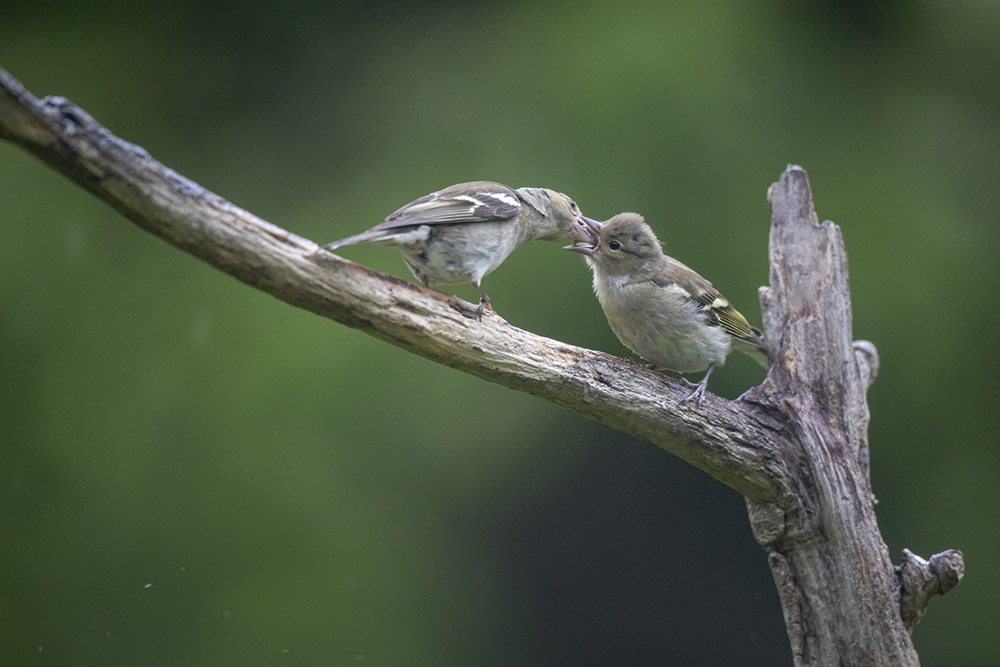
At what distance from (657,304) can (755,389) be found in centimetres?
58

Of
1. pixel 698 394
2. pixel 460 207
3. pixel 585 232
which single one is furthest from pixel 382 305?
pixel 585 232

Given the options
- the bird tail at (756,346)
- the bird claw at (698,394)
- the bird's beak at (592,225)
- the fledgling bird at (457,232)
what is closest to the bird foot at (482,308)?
the fledgling bird at (457,232)

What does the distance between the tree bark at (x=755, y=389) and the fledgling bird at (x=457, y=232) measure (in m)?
0.28

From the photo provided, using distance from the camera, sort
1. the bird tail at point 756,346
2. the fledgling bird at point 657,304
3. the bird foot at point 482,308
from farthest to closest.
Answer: the bird tail at point 756,346
the fledgling bird at point 657,304
the bird foot at point 482,308

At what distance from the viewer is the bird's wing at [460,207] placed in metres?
3.43

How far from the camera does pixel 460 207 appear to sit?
361 cm

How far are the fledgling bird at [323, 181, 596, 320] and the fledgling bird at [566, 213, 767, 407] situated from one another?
19.3 inches

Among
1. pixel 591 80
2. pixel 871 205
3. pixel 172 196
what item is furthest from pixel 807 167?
pixel 172 196

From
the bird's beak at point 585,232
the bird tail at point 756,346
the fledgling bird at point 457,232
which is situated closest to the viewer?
the fledgling bird at point 457,232

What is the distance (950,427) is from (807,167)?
230cm

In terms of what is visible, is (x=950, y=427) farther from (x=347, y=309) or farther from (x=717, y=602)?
(x=347, y=309)

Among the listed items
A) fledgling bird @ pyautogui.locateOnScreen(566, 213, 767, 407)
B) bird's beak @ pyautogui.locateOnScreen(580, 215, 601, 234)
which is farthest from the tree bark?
bird's beak @ pyautogui.locateOnScreen(580, 215, 601, 234)

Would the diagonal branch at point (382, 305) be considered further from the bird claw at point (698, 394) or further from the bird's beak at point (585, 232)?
the bird's beak at point (585, 232)

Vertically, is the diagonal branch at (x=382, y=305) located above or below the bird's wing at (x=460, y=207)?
below
